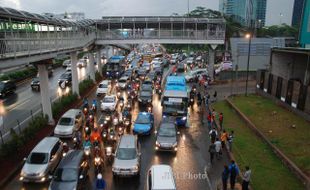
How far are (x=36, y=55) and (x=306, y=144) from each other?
17372 mm

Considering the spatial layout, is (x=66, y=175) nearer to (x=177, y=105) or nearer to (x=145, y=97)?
(x=177, y=105)

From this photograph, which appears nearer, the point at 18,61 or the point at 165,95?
the point at 18,61

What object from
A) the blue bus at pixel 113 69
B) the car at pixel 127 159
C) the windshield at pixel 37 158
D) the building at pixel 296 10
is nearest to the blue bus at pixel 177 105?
the car at pixel 127 159

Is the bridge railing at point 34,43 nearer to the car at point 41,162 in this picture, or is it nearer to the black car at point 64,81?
the car at point 41,162

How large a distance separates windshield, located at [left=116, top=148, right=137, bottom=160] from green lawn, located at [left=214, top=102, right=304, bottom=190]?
19.1ft

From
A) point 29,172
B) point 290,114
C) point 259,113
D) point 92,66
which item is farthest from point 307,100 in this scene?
point 92,66

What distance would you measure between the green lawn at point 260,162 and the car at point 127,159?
569 centimetres

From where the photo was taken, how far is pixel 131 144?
613 inches

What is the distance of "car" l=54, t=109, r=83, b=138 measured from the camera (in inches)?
773

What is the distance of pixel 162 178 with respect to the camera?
12062 mm

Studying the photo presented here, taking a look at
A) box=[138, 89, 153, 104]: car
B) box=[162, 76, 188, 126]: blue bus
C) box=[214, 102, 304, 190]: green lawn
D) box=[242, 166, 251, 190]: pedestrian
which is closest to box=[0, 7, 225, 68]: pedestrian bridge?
box=[138, 89, 153, 104]: car

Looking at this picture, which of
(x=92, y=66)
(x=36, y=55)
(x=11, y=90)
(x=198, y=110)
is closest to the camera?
(x=36, y=55)

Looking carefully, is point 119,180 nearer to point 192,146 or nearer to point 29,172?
point 29,172

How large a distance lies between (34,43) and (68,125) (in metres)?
6.00
